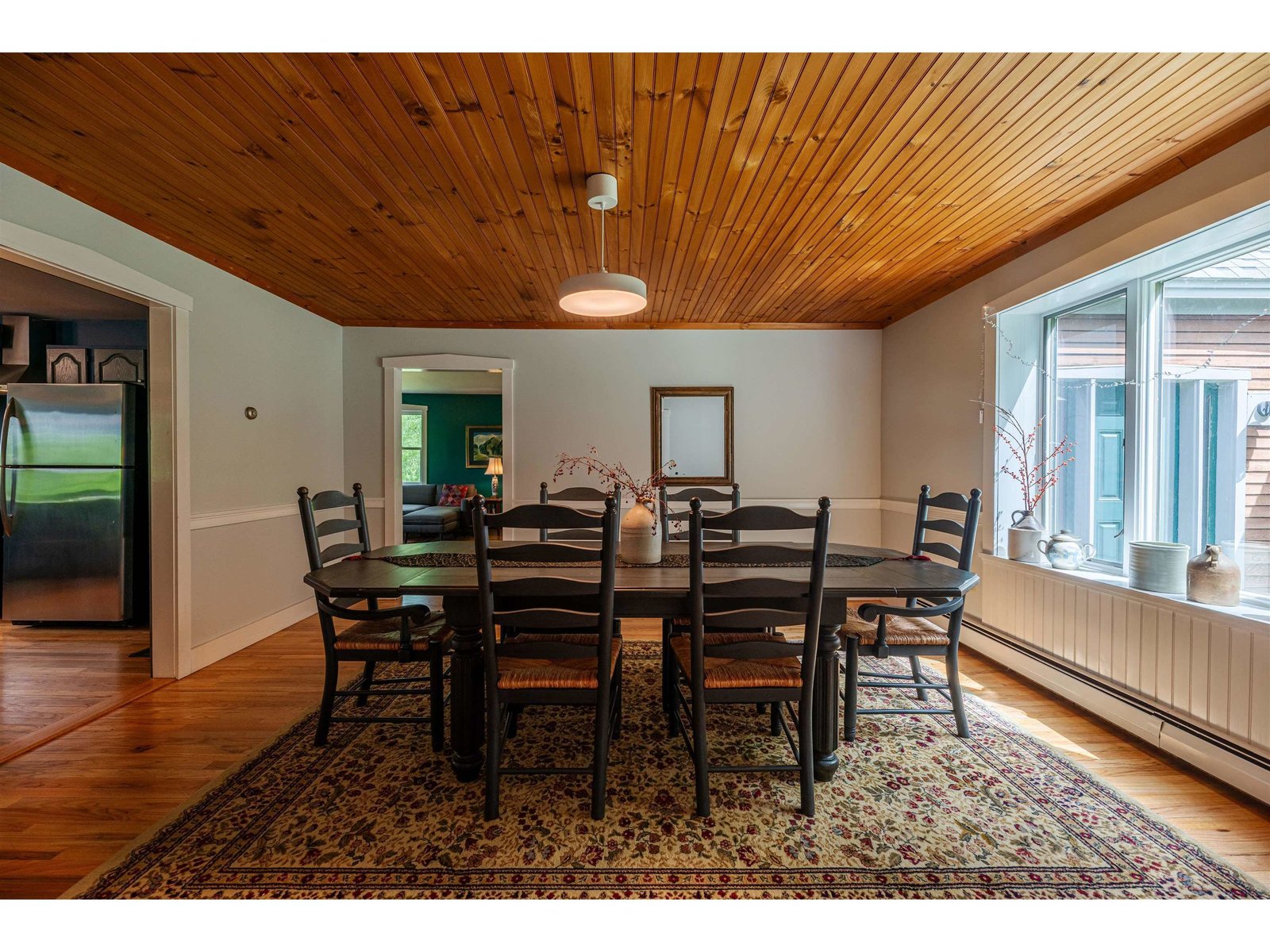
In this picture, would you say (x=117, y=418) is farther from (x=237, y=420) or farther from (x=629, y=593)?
(x=629, y=593)

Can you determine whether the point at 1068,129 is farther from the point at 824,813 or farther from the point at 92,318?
the point at 92,318

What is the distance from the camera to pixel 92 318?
4012 mm

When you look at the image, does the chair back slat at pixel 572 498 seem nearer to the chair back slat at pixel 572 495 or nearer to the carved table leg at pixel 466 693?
the chair back slat at pixel 572 495

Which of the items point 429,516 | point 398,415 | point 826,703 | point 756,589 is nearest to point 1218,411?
→ point 826,703

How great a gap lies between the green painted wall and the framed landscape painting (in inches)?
3.2

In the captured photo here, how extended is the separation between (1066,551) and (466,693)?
Result: 9.93 feet

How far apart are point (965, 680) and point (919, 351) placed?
2.45 meters

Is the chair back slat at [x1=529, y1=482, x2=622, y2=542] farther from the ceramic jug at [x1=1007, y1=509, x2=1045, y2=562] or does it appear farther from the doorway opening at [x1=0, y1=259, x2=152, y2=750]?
the doorway opening at [x1=0, y1=259, x2=152, y2=750]

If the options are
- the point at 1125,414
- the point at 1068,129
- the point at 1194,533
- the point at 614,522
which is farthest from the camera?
the point at 1125,414

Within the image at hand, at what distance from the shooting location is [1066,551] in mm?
2752

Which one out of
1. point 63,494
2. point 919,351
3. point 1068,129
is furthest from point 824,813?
point 63,494

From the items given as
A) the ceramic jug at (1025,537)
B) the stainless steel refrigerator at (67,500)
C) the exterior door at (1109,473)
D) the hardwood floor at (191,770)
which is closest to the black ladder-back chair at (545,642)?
the hardwood floor at (191,770)

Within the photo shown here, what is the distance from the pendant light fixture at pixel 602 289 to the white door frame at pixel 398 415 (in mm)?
2258

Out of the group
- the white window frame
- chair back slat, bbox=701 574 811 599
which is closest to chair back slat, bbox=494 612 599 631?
chair back slat, bbox=701 574 811 599
